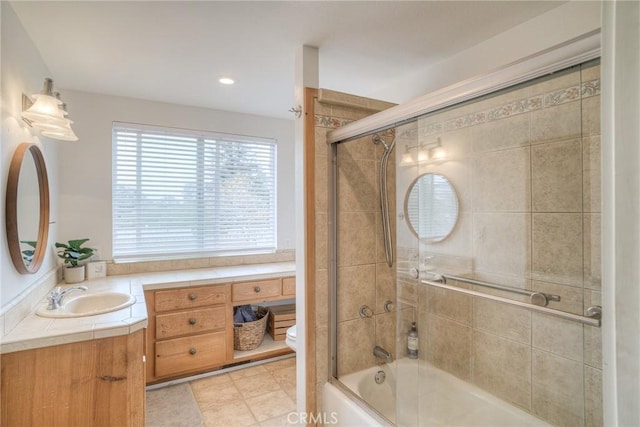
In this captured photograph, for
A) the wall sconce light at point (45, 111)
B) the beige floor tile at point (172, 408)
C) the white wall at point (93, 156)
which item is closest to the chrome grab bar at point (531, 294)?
the beige floor tile at point (172, 408)

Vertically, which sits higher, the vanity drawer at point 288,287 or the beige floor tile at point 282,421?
the vanity drawer at point 288,287

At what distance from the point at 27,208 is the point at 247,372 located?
6.53 feet

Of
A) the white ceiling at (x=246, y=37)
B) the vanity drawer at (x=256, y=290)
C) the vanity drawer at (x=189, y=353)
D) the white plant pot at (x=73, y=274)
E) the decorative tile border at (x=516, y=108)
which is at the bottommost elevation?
the vanity drawer at (x=189, y=353)

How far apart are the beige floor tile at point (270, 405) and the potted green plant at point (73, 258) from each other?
5.28 ft

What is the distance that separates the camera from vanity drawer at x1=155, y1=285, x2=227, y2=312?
254 cm

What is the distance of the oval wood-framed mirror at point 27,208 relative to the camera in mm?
1665

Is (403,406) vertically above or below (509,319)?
below

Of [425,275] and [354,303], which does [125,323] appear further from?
[425,275]

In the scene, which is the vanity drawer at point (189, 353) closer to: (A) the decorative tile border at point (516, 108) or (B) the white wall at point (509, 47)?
(A) the decorative tile border at point (516, 108)

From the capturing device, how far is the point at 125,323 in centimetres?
166

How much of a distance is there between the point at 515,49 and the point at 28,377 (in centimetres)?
294

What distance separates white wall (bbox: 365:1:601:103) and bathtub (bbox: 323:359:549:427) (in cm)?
164

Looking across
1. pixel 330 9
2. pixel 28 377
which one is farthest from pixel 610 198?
pixel 28 377

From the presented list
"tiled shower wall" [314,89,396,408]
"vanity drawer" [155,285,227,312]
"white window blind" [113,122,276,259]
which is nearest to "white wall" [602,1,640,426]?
"tiled shower wall" [314,89,396,408]
